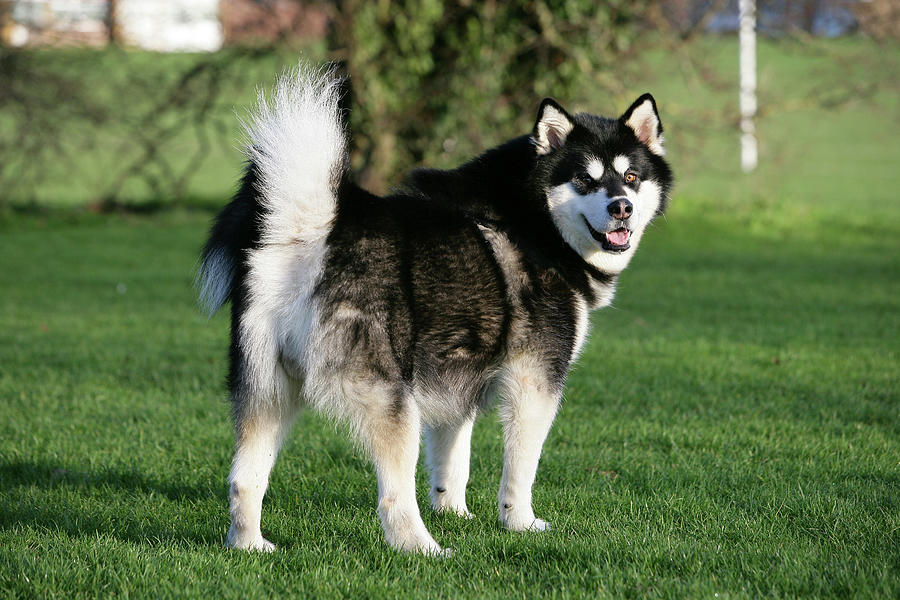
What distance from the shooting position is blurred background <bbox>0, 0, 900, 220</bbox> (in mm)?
14867

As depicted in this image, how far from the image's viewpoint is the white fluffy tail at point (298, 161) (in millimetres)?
3801

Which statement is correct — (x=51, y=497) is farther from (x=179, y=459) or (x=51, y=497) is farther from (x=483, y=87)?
(x=483, y=87)

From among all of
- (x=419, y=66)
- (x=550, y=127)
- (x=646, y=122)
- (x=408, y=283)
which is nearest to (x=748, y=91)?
(x=419, y=66)

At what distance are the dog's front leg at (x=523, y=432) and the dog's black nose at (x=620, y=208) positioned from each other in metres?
0.75

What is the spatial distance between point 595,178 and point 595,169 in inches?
1.5

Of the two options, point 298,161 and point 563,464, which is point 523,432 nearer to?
point 563,464

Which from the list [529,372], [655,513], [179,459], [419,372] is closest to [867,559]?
[655,513]

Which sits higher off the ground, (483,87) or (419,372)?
(483,87)

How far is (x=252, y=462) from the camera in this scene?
153 inches

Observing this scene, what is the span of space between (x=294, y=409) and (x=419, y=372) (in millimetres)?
526

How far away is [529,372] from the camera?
4145 millimetres

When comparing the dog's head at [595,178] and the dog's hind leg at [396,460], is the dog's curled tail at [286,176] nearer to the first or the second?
the dog's hind leg at [396,460]

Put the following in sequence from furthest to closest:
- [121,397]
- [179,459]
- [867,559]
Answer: [121,397] → [179,459] → [867,559]

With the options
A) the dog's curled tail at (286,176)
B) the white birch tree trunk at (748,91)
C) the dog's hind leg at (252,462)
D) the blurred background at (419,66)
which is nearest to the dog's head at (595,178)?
the dog's curled tail at (286,176)
